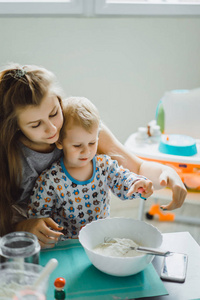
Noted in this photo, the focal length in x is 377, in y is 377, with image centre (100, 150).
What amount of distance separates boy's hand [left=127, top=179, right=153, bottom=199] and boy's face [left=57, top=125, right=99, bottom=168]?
17cm

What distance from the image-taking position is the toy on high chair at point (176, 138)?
184 centimetres

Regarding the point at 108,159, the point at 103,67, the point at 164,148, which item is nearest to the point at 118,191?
the point at 108,159

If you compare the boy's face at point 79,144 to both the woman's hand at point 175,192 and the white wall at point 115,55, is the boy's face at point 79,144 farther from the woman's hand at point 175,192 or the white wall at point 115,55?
the white wall at point 115,55

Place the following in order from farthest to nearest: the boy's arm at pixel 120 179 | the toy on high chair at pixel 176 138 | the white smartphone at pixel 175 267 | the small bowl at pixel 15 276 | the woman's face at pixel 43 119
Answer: the toy on high chair at pixel 176 138
the boy's arm at pixel 120 179
the woman's face at pixel 43 119
the white smartphone at pixel 175 267
the small bowl at pixel 15 276

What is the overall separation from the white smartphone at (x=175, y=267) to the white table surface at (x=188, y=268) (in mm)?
12

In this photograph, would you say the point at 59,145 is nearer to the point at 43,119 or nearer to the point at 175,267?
the point at 43,119

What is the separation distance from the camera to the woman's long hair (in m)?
1.00

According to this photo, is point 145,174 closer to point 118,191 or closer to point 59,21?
point 118,191

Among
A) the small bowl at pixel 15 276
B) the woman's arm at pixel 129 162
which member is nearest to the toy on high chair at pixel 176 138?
the woman's arm at pixel 129 162

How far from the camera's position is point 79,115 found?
1070mm

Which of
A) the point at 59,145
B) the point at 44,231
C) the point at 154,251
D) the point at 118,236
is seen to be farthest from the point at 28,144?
the point at 154,251

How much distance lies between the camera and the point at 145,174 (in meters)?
1.28

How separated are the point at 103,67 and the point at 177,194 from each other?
1452 mm

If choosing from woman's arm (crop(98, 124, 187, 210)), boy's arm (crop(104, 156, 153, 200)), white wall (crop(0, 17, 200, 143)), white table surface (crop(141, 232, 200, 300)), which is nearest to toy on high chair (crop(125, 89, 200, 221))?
white wall (crop(0, 17, 200, 143))
